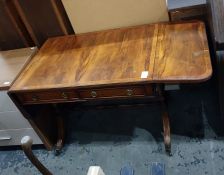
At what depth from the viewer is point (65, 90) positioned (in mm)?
1616

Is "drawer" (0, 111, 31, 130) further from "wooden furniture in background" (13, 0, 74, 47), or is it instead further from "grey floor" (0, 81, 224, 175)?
"wooden furniture in background" (13, 0, 74, 47)

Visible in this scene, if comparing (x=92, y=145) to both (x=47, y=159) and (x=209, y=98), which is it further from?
(x=209, y=98)

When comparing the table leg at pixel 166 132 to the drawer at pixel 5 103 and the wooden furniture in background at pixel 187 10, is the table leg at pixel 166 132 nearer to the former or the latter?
the wooden furniture in background at pixel 187 10

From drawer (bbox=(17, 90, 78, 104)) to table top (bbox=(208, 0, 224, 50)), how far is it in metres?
0.78

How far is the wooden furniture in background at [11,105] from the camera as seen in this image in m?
1.82

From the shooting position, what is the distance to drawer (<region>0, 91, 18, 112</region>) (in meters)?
1.81

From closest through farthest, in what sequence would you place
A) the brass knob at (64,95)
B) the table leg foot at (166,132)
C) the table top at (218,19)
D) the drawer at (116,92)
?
the table top at (218,19) < the drawer at (116,92) < the brass knob at (64,95) < the table leg foot at (166,132)

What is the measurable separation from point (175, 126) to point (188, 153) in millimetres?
220

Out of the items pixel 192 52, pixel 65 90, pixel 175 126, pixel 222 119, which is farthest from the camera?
pixel 175 126

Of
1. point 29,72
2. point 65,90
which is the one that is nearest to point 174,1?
point 65,90

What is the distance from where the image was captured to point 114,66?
62.6 inches

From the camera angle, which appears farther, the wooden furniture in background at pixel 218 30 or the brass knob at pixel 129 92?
the brass knob at pixel 129 92

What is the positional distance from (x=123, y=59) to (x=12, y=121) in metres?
0.88

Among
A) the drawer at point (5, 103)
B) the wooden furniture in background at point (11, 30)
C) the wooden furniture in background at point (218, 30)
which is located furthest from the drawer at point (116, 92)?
the wooden furniture in background at point (11, 30)
